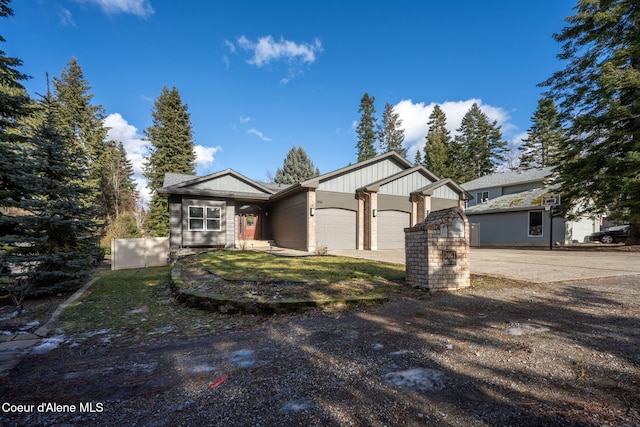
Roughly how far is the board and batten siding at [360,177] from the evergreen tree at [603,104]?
9267 millimetres

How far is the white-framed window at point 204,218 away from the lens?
14.8 m

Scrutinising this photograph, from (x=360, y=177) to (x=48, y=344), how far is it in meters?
14.1

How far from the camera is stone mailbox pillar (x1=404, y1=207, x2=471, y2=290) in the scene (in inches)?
203

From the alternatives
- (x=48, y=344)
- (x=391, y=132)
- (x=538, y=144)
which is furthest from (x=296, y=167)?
(x=48, y=344)

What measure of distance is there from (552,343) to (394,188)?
1389 cm

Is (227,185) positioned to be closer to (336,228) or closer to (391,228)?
(336,228)

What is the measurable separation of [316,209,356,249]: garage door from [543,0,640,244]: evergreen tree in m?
11.8

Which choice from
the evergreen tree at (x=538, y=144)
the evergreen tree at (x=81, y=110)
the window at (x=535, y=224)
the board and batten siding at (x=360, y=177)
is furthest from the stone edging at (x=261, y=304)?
the evergreen tree at (x=538, y=144)

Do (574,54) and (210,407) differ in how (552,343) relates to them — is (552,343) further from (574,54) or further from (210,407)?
(574,54)

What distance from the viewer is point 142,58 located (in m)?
12.8

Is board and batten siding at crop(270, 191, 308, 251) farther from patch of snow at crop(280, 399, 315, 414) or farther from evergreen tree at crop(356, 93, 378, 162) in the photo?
evergreen tree at crop(356, 93, 378, 162)

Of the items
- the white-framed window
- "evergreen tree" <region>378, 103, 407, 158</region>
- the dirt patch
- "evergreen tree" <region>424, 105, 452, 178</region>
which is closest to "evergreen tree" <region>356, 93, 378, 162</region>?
"evergreen tree" <region>378, 103, 407, 158</region>

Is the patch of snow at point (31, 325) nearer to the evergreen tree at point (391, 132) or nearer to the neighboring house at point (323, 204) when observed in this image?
the neighboring house at point (323, 204)

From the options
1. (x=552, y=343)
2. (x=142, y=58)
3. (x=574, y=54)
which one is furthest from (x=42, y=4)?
(x=574, y=54)
